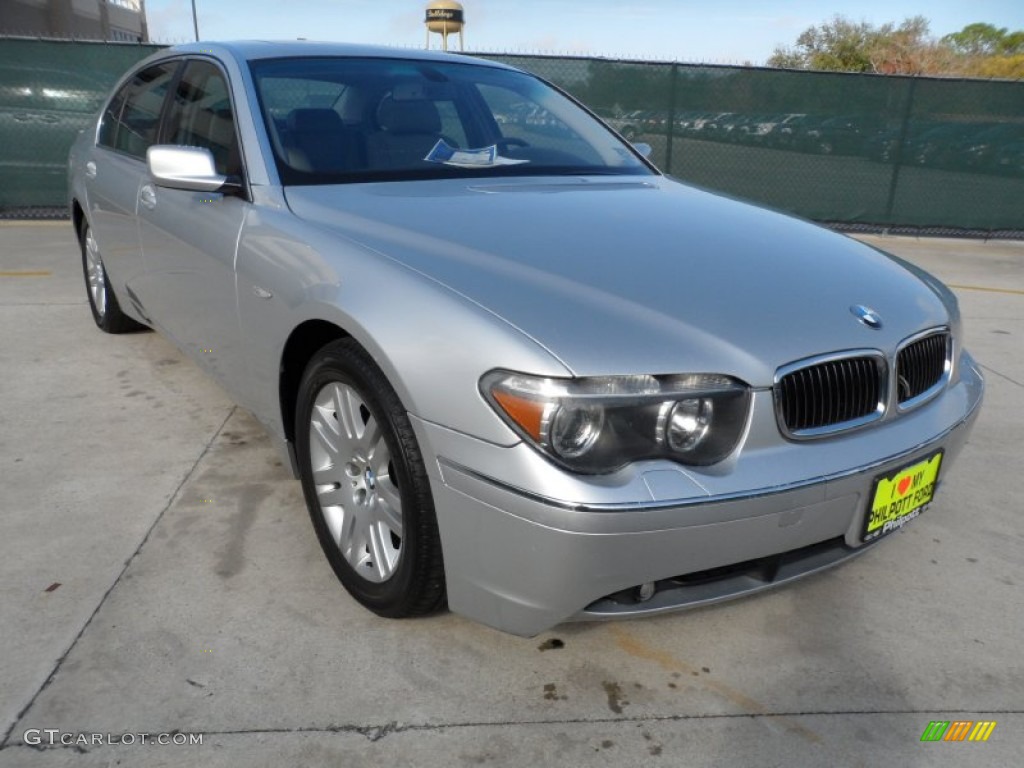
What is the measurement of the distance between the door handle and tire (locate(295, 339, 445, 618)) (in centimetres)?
152

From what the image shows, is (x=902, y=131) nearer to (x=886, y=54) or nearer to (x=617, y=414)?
(x=617, y=414)

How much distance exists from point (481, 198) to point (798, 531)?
1.42m

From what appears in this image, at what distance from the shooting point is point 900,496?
226 cm

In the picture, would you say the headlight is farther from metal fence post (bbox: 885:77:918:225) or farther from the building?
the building

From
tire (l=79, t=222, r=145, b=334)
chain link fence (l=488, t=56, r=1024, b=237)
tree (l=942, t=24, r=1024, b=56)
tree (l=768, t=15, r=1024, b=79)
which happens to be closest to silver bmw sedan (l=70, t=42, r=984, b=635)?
tire (l=79, t=222, r=145, b=334)

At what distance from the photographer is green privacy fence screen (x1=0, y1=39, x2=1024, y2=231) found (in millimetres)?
9750

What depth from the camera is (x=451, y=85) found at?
11.6ft

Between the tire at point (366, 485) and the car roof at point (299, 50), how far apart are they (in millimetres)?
1455

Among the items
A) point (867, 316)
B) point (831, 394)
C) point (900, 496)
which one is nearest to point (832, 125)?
point (867, 316)

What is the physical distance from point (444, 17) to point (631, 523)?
3484 cm

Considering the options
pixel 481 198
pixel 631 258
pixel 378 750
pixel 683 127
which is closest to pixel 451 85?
pixel 481 198

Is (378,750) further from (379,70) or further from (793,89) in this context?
(793,89)

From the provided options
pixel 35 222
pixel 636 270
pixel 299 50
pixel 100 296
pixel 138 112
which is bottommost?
pixel 35 222

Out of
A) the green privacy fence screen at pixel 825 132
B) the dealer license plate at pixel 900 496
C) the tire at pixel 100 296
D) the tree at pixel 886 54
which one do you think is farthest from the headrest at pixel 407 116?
the tree at pixel 886 54
